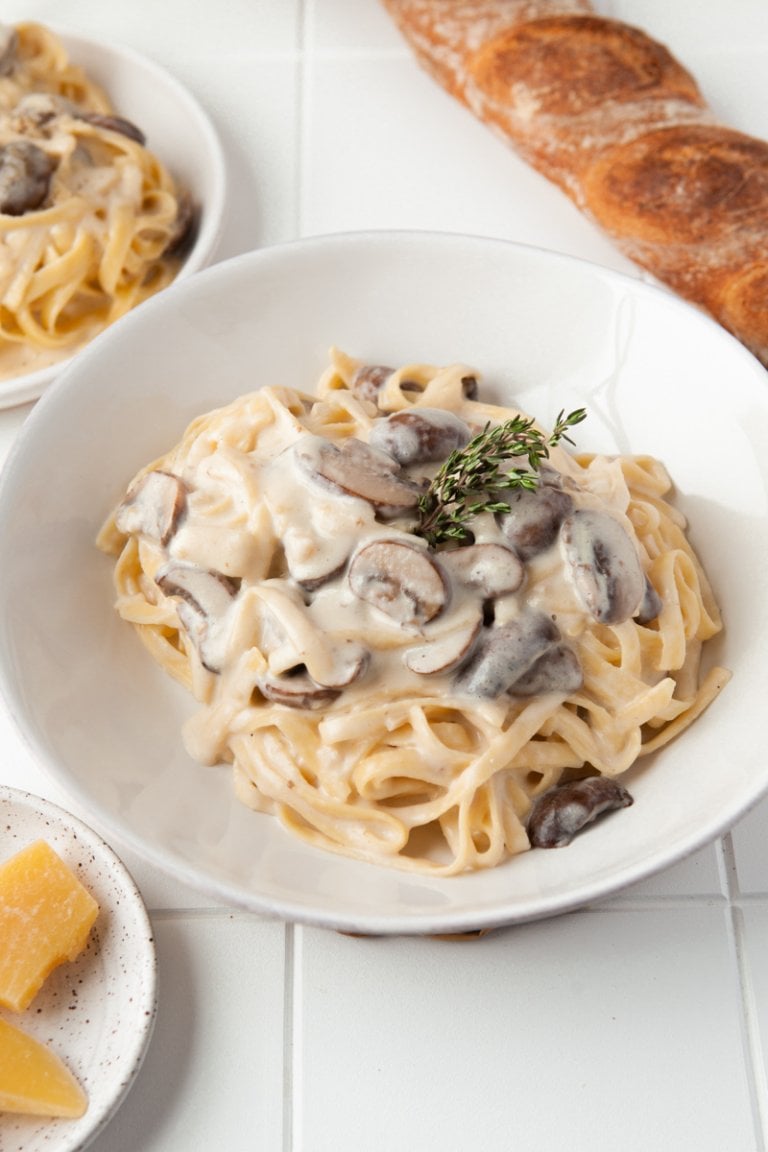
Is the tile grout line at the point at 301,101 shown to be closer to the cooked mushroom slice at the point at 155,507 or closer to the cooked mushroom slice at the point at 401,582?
the cooked mushroom slice at the point at 155,507

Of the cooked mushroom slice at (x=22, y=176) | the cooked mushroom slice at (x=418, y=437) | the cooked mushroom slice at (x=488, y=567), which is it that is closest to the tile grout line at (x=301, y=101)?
the cooked mushroom slice at (x=22, y=176)

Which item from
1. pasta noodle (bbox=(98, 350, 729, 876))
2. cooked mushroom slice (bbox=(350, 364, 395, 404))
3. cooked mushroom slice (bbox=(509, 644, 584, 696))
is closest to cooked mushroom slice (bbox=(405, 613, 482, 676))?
pasta noodle (bbox=(98, 350, 729, 876))

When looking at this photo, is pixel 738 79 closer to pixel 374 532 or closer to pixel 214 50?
pixel 214 50

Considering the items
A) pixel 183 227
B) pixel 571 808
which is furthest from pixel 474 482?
pixel 183 227

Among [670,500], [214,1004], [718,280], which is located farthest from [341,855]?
[718,280]

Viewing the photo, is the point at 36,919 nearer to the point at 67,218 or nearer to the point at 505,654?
the point at 505,654

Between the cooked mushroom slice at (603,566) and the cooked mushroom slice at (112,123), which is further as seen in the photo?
the cooked mushroom slice at (112,123)
